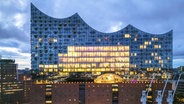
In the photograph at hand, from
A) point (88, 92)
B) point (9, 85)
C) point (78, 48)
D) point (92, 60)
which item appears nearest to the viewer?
point (88, 92)

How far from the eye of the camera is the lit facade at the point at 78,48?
9650 cm

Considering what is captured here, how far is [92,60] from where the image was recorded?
3802 inches

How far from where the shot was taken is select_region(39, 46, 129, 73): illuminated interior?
96.3 m

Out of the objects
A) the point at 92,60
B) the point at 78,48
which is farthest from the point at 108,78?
the point at 78,48

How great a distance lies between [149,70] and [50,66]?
37914mm

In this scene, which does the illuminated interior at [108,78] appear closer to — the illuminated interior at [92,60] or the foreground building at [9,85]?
the illuminated interior at [92,60]

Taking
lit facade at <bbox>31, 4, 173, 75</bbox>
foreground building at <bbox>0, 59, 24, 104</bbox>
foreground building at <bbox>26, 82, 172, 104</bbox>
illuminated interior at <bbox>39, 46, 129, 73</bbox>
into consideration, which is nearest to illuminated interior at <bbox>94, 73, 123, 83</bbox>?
foreground building at <bbox>26, 82, 172, 104</bbox>

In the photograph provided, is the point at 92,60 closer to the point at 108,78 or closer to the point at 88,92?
the point at 108,78

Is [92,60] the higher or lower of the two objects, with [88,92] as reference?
higher

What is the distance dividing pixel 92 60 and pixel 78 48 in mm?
6988

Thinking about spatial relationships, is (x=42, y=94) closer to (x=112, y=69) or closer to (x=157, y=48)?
(x=112, y=69)

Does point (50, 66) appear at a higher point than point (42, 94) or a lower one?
higher

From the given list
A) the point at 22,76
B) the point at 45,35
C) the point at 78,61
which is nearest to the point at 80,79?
the point at 78,61

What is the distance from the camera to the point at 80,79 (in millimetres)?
92562
